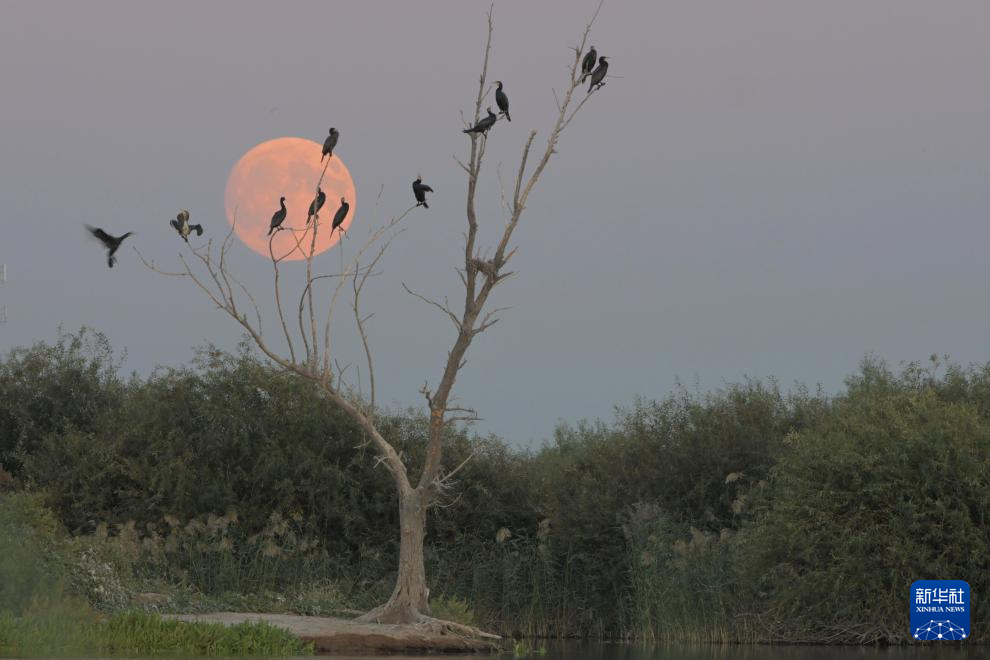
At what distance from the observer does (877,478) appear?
24.6 m

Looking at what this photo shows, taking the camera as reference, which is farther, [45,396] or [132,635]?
[45,396]

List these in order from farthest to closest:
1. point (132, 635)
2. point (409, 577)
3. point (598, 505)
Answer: point (598, 505)
point (409, 577)
point (132, 635)

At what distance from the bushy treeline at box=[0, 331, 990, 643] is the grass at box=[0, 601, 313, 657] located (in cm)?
676

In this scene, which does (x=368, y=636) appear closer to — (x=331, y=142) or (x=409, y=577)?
(x=409, y=577)

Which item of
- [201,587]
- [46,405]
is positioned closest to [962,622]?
[201,587]

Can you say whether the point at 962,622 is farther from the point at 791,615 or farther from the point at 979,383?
the point at 979,383

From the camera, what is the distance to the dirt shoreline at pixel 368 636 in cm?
2161

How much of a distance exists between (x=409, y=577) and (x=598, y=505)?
8019mm

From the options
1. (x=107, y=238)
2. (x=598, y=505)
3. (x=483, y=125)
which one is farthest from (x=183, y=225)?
(x=598, y=505)

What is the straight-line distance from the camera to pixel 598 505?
1186 inches

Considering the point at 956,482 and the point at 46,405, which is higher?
the point at 46,405

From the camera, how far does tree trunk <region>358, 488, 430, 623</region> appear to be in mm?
22906

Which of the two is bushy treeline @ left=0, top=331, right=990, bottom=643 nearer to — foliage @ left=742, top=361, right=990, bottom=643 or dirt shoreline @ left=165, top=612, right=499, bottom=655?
foliage @ left=742, top=361, right=990, bottom=643

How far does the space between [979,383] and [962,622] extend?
8.22m
